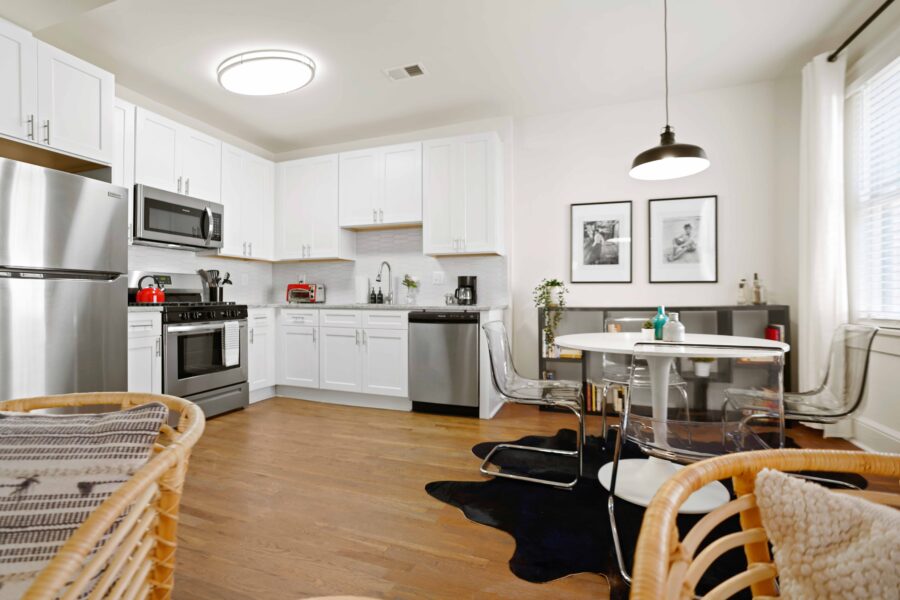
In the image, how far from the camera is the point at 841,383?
209cm

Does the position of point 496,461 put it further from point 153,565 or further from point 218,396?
point 218,396

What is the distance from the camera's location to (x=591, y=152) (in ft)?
13.7

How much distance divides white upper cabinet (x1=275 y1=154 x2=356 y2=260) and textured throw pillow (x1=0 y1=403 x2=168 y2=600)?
3.93 metres

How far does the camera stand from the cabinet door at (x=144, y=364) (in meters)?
3.09

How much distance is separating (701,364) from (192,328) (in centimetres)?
358

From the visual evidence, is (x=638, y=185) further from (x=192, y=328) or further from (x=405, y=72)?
(x=192, y=328)

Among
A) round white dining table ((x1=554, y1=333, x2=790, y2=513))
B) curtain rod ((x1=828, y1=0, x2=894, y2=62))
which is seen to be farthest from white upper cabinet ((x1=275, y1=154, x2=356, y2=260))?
curtain rod ((x1=828, y1=0, x2=894, y2=62))

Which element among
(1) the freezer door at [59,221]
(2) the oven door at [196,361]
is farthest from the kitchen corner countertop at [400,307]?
(1) the freezer door at [59,221]

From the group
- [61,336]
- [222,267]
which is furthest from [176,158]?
[61,336]

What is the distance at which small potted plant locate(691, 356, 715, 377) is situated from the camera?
1.48 m

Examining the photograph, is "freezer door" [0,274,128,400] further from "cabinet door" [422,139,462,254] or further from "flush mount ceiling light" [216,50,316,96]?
"cabinet door" [422,139,462,254]

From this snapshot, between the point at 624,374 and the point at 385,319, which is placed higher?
the point at 385,319

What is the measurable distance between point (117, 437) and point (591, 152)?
169 inches

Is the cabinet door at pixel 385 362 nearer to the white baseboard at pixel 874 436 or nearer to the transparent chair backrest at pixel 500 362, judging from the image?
the transparent chair backrest at pixel 500 362
